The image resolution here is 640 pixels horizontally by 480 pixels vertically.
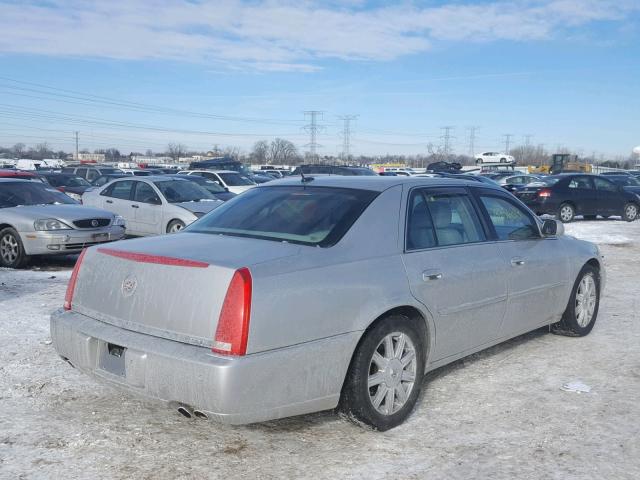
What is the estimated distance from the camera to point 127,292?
374 centimetres

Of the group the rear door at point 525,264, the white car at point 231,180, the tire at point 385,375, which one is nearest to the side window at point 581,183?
the white car at point 231,180

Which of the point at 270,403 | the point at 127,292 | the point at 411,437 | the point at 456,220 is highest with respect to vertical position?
the point at 456,220

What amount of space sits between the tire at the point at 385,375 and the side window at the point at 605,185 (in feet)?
61.8

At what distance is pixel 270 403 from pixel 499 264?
92.5 inches

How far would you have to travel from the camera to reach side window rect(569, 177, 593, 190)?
67.5 feet

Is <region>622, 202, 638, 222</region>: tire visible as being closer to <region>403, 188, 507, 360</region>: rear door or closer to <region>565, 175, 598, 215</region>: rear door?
<region>565, 175, 598, 215</region>: rear door

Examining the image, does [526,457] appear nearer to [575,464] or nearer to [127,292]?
[575,464]

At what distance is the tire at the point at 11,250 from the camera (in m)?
9.73

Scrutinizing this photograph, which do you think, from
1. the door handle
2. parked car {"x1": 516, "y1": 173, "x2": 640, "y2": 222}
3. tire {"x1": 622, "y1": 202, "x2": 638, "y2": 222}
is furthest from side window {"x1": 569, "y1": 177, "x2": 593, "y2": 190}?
the door handle

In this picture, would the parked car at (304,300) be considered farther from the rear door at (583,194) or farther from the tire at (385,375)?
the rear door at (583,194)

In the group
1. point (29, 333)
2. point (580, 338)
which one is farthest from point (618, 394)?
point (29, 333)

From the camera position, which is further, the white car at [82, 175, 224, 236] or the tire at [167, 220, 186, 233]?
the white car at [82, 175, 224, 236]

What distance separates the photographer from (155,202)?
527 inches

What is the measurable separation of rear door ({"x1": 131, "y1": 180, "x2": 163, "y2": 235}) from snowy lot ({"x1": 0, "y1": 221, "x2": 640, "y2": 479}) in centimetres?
798
